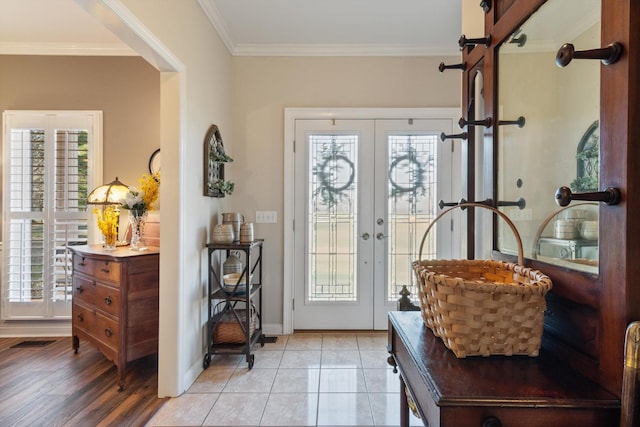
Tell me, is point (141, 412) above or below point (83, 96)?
below

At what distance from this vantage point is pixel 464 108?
4.83 feet

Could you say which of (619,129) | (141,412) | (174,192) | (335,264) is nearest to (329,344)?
(335,264)

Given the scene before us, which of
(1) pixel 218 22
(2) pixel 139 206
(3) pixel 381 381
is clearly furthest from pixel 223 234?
(1) pixel 218 22

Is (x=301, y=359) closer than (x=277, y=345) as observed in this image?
Yes

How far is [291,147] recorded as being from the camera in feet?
10.7

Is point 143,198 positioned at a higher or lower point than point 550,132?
lower

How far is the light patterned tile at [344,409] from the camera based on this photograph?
1.93m

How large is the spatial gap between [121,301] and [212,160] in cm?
122

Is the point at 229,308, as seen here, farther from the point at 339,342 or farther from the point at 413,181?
the point at 413,181

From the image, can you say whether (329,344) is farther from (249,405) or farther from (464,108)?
(464,108)

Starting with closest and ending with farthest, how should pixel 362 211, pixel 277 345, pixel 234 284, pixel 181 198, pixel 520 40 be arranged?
pixel 520 40, pixel 181 198, pixel 234 284, pixel 277 345, pixel 362 211

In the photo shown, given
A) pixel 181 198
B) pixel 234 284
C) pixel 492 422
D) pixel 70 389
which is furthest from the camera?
pixel 234 284

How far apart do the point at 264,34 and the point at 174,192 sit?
179 centimetres

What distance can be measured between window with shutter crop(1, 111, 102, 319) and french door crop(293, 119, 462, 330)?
82.3 inches
